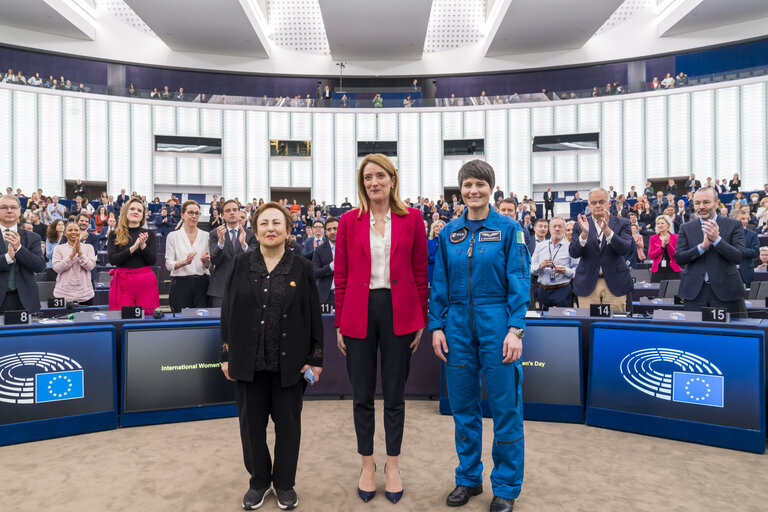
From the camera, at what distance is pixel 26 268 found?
3.77 meters

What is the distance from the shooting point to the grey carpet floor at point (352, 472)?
2221 millimetres

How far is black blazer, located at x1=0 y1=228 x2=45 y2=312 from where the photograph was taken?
3608mm

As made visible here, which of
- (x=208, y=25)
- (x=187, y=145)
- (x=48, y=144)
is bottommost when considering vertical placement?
(x=48, y=144)

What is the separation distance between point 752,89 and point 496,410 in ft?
68.7

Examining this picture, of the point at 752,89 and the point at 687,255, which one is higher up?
the point at 752,89

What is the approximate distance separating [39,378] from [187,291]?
129 cm

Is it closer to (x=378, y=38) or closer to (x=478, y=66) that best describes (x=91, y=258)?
(x=378, y=38)

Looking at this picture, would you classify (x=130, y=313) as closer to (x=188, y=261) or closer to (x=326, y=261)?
(x=188, y=261)

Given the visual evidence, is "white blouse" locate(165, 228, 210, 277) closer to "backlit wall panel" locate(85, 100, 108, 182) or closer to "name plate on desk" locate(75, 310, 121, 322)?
"name plate on desk" locate(75, 310, 121, 322)

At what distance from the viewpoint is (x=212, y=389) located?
346 centimetres

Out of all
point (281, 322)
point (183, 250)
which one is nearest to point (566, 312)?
point (281, 322)

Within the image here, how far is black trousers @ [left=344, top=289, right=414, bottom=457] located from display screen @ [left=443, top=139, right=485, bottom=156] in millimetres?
19206

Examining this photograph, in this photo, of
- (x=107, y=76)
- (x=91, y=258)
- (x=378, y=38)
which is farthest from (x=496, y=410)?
(x=107, y=76)

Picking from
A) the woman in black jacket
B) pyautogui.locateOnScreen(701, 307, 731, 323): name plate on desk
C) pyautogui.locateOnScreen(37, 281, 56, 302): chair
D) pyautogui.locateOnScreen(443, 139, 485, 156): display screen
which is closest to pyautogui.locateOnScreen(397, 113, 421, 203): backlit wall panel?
pyautogui.locateOnScreen(443, 139, 485, 156): display screen
